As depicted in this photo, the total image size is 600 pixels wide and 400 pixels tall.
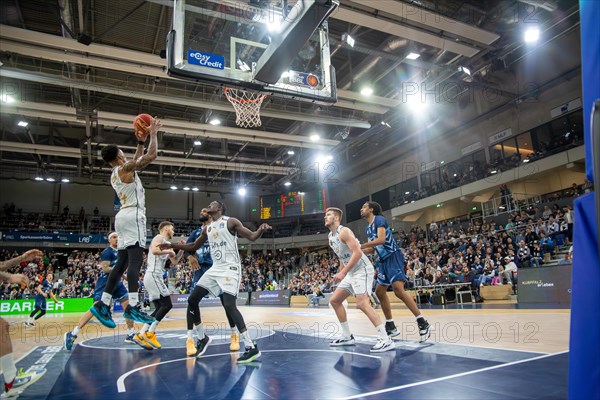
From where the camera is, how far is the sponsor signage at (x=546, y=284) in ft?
34.4

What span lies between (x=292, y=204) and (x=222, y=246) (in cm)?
2570

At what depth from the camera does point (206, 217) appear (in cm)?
582

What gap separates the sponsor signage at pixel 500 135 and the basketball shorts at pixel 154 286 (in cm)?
1988

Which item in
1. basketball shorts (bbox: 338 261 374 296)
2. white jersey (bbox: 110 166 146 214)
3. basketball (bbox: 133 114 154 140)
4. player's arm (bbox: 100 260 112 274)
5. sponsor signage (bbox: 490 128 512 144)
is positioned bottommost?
basketball shorts (bbox: 338 261 374 296)

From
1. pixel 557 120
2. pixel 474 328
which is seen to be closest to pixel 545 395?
pixel 474 328

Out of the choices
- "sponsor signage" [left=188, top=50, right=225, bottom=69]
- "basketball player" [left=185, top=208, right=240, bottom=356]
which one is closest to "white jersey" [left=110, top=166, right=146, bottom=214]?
"basketball player" [left=185, top=208, right=240, bottom=356]

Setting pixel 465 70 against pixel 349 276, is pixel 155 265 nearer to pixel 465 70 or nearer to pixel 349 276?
pixel 349 276

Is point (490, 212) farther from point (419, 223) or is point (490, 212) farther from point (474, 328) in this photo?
point (474, 328)

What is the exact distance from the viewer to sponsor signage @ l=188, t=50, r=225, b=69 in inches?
291

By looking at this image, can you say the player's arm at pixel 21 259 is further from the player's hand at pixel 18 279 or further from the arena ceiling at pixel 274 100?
the arena ceiling at pixel 274 100

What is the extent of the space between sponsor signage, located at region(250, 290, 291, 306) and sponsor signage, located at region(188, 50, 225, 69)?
15176 mm

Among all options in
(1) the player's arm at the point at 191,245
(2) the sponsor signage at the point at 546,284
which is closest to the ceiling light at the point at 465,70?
(2) the sponsor signage at the point at 546,284

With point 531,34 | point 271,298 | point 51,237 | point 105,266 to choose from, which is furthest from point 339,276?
point 51,237

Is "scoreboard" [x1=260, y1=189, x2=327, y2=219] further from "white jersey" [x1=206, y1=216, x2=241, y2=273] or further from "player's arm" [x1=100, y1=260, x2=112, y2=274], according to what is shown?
"white jersey" [x1=206, y1=216, x2=241, y2=273]
